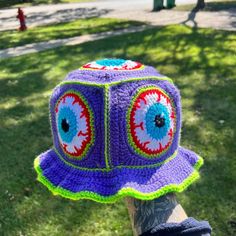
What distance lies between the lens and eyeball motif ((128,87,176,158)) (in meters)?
1.53

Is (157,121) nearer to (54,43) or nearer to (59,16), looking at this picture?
(54,43)

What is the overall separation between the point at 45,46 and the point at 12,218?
7.61m

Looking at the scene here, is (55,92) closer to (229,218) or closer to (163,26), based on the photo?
(229,218)

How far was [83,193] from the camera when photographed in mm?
1547

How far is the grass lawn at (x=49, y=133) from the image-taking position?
3.81 metres

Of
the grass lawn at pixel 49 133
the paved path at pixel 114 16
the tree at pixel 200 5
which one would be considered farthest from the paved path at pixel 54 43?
the tree at pixel 200 5

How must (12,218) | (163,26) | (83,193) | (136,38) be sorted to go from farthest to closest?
(163,26), (136,38), (12,218), (83,193)

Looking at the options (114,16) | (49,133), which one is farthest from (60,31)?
(49,133)

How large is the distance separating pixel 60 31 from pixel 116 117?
472 inches

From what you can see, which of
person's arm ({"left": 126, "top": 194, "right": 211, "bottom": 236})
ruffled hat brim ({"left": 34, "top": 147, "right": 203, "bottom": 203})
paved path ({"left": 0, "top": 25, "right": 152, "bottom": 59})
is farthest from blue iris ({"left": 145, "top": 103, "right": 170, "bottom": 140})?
paved path ({"left": 0, "top": 25, "right": 152, "bottom": 59})

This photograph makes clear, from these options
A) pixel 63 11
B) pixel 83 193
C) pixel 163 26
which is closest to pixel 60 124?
pixel 83 193

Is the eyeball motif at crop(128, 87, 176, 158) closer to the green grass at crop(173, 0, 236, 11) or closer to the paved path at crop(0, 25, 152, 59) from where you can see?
the paved path at crop(0, 25, 152, 59)

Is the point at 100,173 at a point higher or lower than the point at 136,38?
higher

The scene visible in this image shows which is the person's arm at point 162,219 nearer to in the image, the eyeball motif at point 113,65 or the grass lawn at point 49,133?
the eyeball motif at point 113,65
